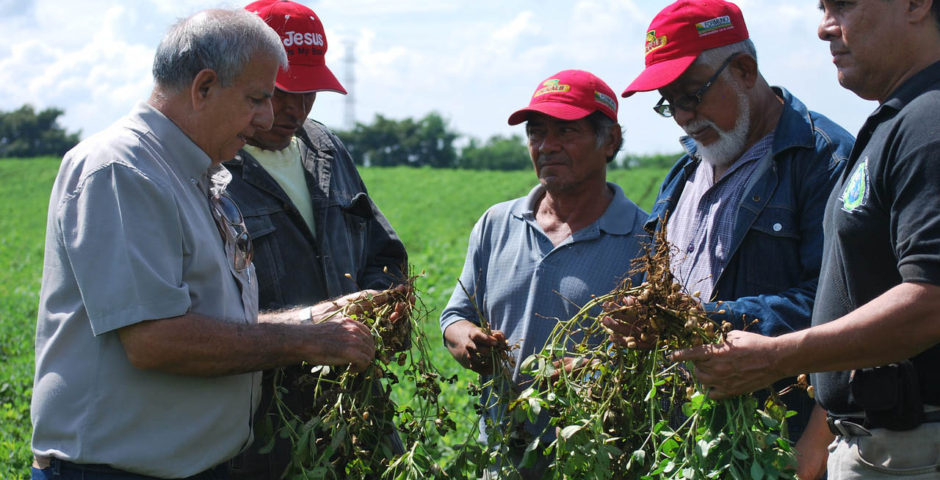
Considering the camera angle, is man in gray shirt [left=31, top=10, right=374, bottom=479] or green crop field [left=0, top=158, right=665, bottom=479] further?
green crop field [left=0, top=158, right=665, bottom=479]

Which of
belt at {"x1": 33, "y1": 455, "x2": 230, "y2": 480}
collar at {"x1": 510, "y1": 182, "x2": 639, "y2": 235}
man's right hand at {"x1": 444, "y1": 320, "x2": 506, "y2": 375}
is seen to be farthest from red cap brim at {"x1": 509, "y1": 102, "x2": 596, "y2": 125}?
belt at {"x1": 33, "y1": 455, "x2": 230, "y2": 480}

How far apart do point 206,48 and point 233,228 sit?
0.60 m

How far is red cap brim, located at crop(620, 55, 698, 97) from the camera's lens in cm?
310

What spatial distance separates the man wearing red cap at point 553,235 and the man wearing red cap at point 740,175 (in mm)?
238

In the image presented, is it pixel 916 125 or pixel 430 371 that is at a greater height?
pixel 916 125

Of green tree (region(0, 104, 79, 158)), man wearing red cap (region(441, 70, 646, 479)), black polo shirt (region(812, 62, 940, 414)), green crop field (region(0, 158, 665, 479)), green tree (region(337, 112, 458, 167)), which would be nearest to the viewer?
black polo shirt (region(812, 62, 940, 414))

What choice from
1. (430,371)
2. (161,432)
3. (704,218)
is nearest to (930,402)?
(704,218)

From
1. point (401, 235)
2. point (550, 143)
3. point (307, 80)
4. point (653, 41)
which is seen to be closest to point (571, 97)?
point (550, 143)

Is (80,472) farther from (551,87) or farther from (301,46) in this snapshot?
(551,87)

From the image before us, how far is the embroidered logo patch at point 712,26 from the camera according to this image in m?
3.14

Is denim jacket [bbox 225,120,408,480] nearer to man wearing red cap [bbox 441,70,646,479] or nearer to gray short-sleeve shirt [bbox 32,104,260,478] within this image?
man wearing red cap [bbox 441,70,646,479]

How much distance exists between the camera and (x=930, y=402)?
2262 mm

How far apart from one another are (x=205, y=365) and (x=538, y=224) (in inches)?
65.9

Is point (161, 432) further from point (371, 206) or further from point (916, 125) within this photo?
point (916, 125)
